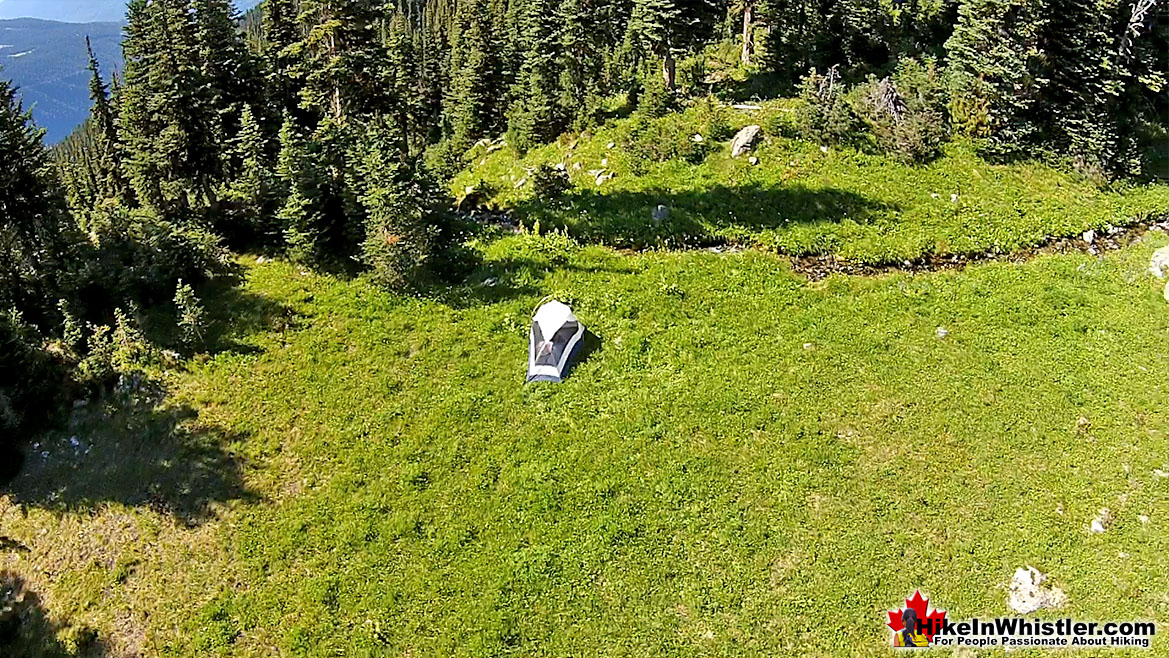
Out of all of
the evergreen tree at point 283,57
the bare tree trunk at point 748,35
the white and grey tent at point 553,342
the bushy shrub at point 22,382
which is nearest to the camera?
the bushy shrub at point 22,382

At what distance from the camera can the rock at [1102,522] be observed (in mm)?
14016

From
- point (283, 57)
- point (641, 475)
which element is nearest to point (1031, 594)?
point (641, 475)

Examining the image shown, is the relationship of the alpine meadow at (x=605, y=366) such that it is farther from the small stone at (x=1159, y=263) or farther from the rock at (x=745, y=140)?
the small stone at (x=1159, y=263)

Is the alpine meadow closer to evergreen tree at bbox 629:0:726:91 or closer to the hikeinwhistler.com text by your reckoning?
the hikeinwhistler.com text

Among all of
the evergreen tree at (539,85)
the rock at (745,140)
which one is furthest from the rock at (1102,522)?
the evergreen tree at (539,85)

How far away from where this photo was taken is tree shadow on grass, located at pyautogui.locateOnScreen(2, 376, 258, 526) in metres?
16.1

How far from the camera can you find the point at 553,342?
18.3 metres

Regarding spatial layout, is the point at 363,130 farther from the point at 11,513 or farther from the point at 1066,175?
the point at 1066,175

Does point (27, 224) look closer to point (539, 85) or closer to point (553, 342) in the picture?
point (553, 342)

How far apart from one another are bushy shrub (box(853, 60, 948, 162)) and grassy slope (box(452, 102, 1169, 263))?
86cm

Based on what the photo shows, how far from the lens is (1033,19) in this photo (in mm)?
26812

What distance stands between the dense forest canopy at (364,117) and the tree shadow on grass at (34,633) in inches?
206

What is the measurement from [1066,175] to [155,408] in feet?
110

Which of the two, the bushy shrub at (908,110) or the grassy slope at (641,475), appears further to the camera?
the bushy shrub at (908,110)
